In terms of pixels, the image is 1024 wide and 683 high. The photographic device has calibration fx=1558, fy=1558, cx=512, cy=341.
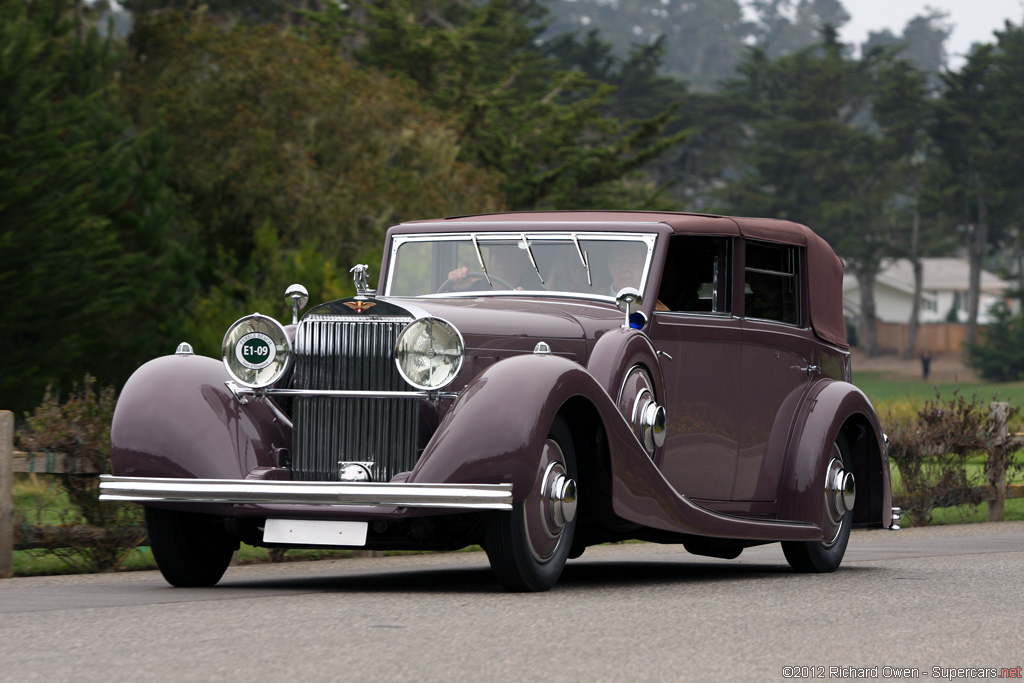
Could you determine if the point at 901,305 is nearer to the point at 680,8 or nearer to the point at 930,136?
the point at 930,136

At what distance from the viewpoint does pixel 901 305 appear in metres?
99.0

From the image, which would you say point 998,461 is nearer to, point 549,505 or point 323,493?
point 549,505

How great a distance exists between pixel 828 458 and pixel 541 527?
2963 millimetres

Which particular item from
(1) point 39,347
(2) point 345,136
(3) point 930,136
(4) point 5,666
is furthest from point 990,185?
(4) point 5,666

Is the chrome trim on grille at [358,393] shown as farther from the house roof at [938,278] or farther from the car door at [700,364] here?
the house roof at [938,278]

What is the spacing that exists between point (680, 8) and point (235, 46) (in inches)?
5517

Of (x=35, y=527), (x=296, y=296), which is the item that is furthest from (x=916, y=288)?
(x=296, y=296)

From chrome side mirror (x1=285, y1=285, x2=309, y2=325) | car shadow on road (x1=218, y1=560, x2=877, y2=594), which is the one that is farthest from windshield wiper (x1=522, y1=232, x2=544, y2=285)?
car shadow on road (x1=218, y1=560, x2=877, y2=594)

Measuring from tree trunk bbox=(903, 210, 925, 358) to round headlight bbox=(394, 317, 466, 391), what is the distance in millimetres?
73084

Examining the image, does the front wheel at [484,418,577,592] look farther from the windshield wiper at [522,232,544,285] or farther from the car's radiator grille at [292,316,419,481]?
the windshield wiper at [522,232,544,285]

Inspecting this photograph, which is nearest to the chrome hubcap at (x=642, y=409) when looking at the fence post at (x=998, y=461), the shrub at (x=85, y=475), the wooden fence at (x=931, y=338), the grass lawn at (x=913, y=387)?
the shrub at (x=85, y=475)

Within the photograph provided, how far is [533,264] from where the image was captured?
9.05m

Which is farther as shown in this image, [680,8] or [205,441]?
[680,8]

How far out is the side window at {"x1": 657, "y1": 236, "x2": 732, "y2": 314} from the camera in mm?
9094
